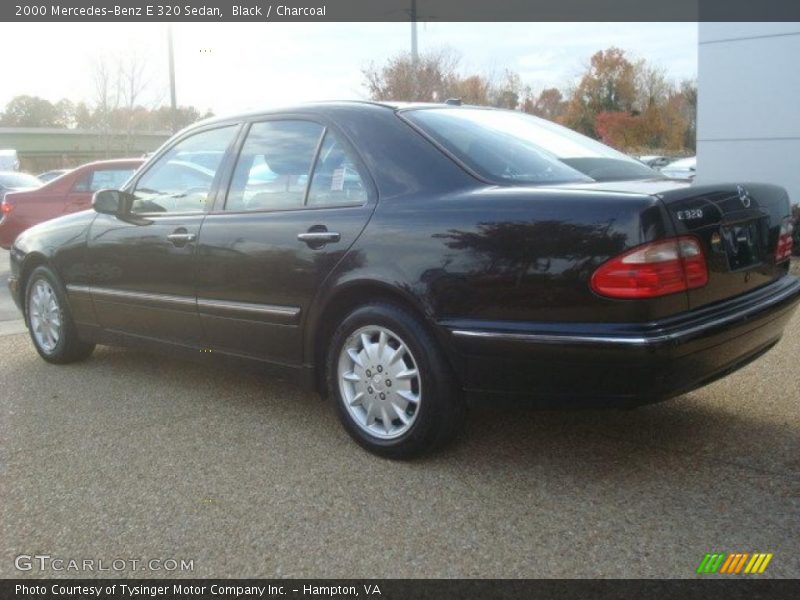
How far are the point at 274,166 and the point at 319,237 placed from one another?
0.65 meters

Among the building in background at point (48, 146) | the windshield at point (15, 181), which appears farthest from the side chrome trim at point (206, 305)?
the building in background at point (48, 146)

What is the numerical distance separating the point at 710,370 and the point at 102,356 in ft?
14.2

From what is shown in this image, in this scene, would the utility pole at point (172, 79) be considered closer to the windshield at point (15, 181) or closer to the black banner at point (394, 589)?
the windshield at point (15, 181)

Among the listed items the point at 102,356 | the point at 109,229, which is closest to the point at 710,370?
the point at 109,229

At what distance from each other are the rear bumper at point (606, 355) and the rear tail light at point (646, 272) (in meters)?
0.12

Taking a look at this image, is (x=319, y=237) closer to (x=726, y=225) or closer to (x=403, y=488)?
(x=403, y=488)

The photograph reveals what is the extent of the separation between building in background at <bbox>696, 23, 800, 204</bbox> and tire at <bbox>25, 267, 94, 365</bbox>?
7857mm

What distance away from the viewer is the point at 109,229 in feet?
16.8

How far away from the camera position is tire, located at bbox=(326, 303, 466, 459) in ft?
11.6

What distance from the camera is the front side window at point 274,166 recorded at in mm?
4188

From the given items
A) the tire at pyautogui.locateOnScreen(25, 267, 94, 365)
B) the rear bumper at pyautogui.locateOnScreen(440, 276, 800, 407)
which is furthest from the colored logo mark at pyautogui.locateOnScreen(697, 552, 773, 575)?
the tire at pyautogui.locateOnScreen(25, 267, 94, 365)

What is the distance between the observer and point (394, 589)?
271 centimetres

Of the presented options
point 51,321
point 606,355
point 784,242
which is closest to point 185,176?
point 51,321

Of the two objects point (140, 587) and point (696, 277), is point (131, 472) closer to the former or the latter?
point (140, 587)
